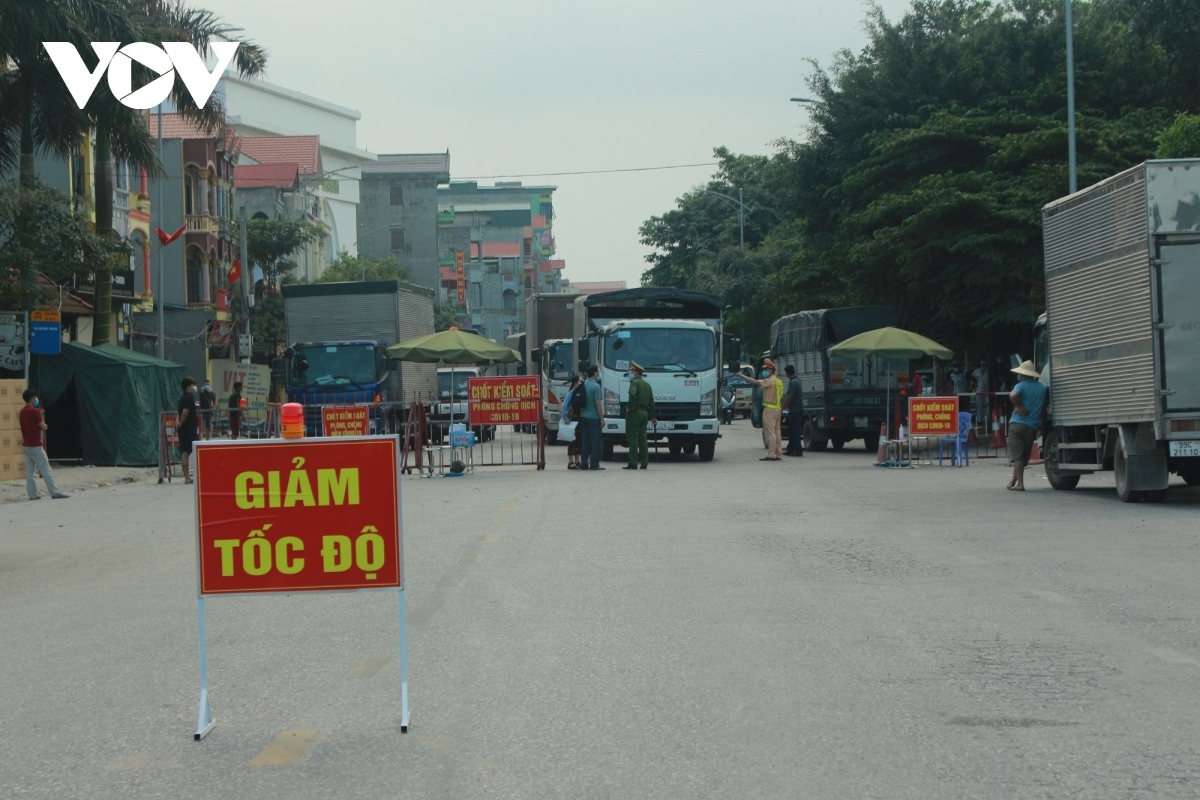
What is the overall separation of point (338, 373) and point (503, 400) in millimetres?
7976

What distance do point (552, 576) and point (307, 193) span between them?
79.3 meters

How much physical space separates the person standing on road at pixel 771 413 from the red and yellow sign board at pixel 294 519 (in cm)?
2181

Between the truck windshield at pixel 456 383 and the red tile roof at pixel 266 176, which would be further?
the red tile roof at pixel 266 176

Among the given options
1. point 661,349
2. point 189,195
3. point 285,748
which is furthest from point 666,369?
A: point 189,195

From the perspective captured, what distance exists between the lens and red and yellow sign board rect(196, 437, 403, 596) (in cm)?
616

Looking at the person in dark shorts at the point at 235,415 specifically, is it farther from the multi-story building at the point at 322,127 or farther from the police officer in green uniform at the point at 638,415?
the multi-story building at the point at 322,127

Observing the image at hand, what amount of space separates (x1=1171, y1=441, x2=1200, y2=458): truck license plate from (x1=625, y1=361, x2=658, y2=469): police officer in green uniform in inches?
418

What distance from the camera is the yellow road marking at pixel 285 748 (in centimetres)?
562

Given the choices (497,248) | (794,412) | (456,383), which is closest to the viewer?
(794,412)

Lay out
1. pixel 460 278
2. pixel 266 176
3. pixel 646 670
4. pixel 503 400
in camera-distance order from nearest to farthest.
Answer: pixel 646 670 < pixel 503 400 < pixel 266 176 < pixel 460 278

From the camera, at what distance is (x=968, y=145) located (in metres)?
35.8

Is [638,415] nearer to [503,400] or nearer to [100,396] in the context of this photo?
[503,400]

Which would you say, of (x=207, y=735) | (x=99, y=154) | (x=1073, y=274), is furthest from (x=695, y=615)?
(x=99, y=154)

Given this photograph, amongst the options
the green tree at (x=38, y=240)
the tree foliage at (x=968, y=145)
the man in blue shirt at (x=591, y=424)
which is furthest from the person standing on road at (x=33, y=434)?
the tree foliage at (x=968, y=145)
